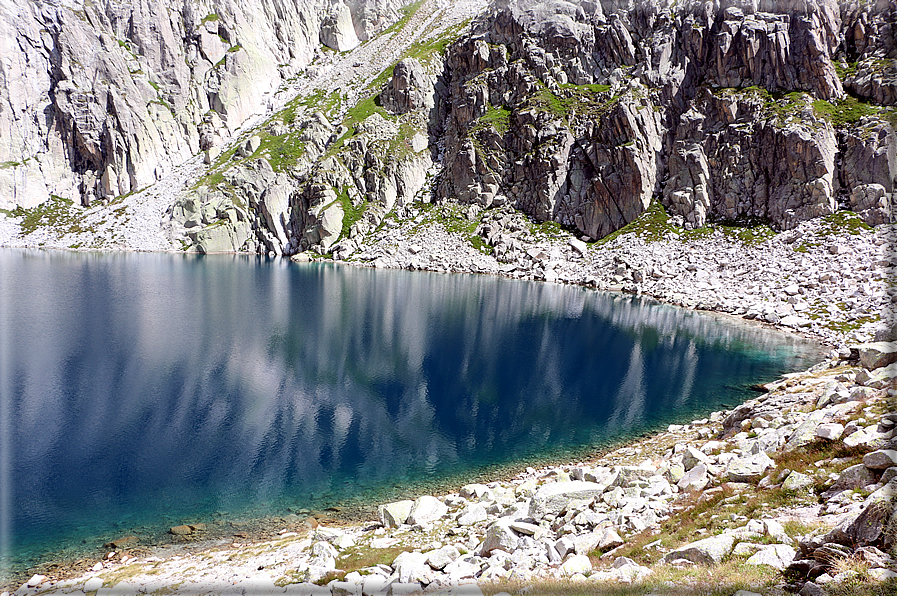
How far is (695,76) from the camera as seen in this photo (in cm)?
12962

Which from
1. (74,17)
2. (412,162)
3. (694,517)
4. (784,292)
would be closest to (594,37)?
(412,162)

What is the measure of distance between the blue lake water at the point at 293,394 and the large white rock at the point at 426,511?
4499mm

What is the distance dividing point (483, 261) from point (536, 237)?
2014 centimetres

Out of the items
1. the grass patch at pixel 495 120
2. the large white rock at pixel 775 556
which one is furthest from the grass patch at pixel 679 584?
the grass patch at pixel 495 120

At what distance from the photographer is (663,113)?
13062 cm

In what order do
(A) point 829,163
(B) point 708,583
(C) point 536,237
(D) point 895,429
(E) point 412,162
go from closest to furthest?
1. (B) point 708,583
2. (D) point 895,429
3. (A) point 829,163
4. (C) point 536,237
5. (E) point 412,162

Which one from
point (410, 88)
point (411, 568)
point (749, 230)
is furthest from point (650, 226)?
point (411, 568)

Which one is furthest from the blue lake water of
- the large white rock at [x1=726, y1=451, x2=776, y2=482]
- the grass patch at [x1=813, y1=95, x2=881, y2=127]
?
the grass patch at [x1=813, y1=95, x2=881, y2=127]

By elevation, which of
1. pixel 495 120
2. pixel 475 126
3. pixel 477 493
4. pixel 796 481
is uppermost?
pixel 495 120

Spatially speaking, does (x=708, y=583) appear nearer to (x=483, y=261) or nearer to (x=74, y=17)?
(x=483, y=261)

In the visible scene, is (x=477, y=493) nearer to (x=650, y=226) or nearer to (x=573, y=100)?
(x=650, y=226)

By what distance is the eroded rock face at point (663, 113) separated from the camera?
334 ft

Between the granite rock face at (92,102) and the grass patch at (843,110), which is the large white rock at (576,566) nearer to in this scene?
the grass patch at (843,110)

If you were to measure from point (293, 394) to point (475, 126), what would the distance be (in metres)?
138
